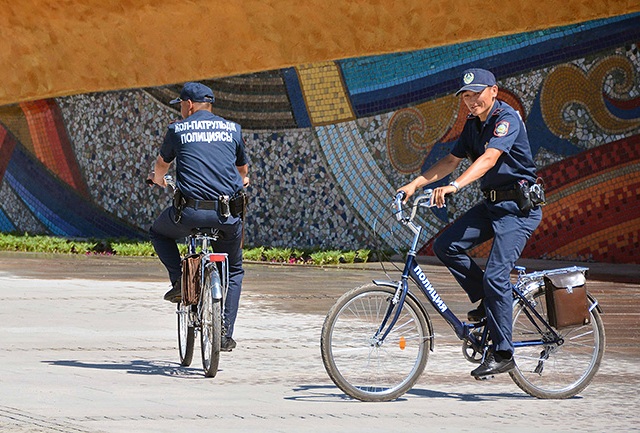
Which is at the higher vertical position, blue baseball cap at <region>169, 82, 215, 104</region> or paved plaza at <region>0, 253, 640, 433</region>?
blue baseball cap at <region>169, 82, 215, 104</region>

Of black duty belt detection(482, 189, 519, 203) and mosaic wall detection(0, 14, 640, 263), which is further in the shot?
mosaic wall detection(0, 14, 640, 263)

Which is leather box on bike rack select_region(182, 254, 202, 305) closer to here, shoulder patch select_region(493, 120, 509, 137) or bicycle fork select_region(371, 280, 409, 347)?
bicycle fork select_region(371, 280, 409, 347)

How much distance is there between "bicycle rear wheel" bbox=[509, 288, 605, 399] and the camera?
26.7 ft

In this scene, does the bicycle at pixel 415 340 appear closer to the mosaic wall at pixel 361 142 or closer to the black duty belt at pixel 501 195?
the black duty belt at pixel 501 195

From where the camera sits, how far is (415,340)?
311 inches

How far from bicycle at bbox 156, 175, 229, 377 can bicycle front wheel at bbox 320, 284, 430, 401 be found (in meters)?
1.16

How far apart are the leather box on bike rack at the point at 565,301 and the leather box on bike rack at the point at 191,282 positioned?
231 centimetres

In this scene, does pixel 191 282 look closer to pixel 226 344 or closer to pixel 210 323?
pixel 210 323

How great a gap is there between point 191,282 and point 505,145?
7.65 feet

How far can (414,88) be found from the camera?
2038 centimetres

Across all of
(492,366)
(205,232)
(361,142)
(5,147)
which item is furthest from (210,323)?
(5,147)

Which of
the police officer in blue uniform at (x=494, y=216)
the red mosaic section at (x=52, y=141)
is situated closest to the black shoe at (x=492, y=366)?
the police officer in blue uniform at (x=494, y=216)

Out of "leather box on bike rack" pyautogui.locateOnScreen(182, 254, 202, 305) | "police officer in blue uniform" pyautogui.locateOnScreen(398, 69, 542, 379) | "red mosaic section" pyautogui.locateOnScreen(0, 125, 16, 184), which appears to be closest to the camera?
"police officer in blue uniform" pyautogui.locateOnScreen(398, 69, 542, 379)

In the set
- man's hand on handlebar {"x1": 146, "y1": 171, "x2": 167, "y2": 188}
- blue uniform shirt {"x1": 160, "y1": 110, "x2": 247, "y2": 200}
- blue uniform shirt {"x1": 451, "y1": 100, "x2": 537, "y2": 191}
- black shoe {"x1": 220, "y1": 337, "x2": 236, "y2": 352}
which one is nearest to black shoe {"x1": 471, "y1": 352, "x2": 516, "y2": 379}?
blue uniform shirt {"x1": 451, "y1": 100, "x2": 537, "y2": 191}
